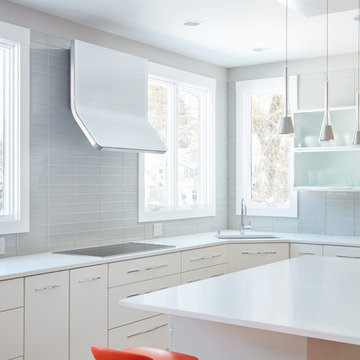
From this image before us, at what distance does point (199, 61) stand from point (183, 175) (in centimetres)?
118

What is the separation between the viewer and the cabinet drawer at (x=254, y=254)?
16.4ft

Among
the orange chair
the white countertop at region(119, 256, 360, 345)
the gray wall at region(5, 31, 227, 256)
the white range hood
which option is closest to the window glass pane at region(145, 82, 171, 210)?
Result: the gray wall at region(5, 31, 227, 256)

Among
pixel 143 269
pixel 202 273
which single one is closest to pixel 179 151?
pixel 202 273

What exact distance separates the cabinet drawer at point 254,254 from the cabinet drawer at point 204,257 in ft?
0.31

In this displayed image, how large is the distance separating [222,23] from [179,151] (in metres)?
1.53

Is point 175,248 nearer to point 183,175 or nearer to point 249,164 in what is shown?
point 183,175

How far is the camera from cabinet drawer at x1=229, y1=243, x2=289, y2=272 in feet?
16.4

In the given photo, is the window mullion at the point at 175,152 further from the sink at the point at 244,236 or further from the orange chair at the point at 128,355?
the orange chair at the point at 128,355

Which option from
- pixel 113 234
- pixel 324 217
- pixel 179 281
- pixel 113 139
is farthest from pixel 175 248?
pixel 324 217

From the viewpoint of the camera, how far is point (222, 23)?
4344mm

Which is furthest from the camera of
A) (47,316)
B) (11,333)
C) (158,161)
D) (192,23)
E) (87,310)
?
(158,161)

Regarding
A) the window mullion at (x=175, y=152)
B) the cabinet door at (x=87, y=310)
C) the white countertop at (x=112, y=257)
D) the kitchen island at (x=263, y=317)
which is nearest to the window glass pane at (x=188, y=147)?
the window mullion at (x=175, y=152)

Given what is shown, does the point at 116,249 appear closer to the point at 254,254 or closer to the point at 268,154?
the point at 254,254

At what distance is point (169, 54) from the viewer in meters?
5.21
